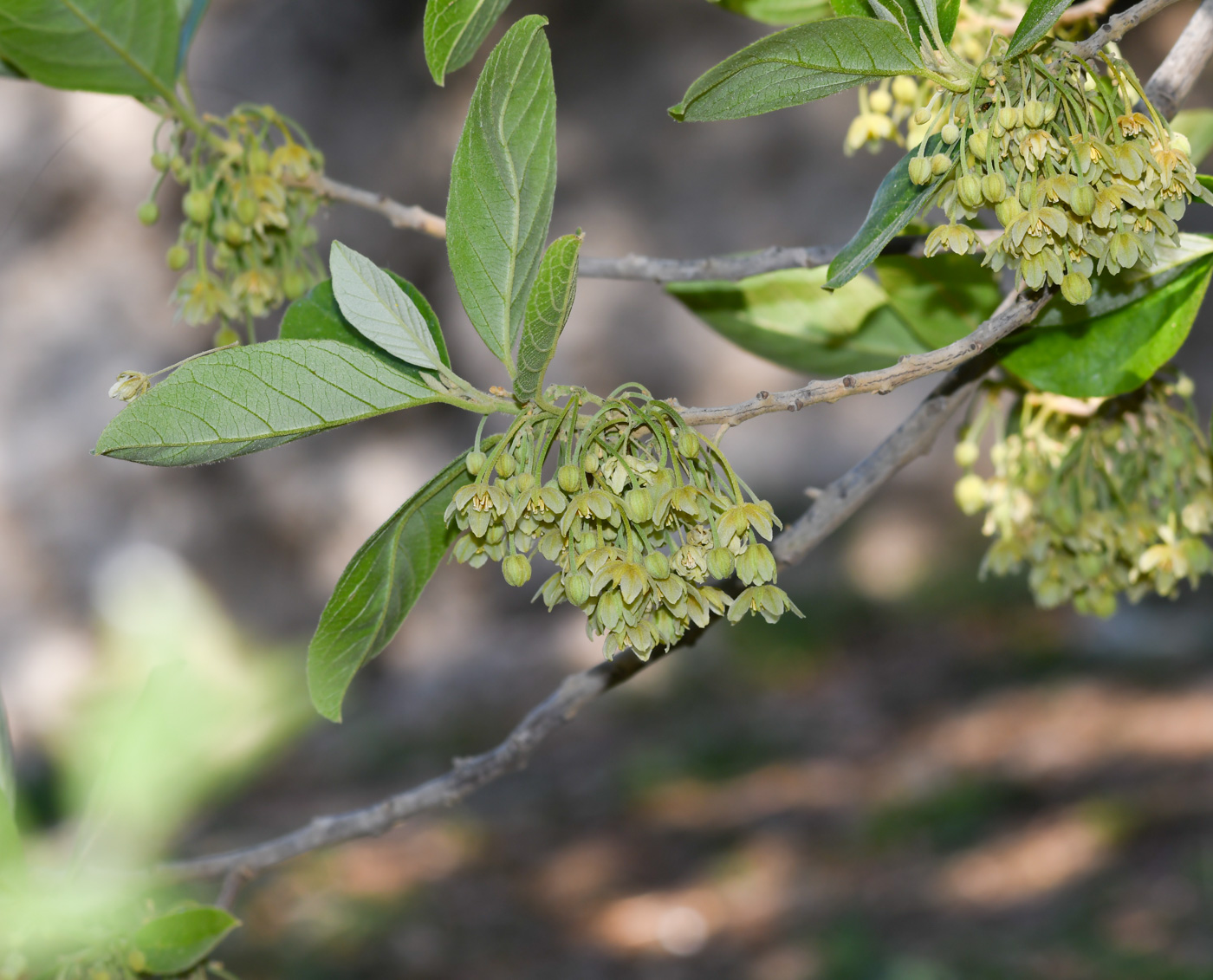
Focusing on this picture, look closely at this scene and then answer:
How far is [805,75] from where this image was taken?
67cm

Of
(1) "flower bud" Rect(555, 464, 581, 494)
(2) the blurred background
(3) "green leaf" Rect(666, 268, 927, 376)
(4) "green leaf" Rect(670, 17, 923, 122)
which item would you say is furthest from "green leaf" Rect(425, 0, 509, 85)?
(2) the blurred background

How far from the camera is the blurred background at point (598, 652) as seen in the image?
3787mm

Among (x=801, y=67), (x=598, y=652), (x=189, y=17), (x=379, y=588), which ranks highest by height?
(x=598, y=652)

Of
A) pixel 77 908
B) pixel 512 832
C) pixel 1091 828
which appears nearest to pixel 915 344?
pixel 77 908

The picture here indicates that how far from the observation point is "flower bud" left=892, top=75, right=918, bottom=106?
3.41 ft

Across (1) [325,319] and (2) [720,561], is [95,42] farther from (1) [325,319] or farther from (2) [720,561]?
(2) [720,561]

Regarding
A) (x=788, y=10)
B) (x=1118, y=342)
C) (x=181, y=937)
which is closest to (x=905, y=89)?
(x=788, y=10)

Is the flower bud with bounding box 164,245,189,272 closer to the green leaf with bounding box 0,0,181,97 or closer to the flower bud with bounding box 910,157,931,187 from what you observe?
the green leaf with bounding box 0,0,181,97

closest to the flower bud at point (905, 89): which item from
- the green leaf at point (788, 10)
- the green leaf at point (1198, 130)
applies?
the green leaf at point (788, 10)

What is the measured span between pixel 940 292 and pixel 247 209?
2.30 feet

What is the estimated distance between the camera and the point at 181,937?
3.13ft

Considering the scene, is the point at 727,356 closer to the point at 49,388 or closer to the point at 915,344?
the point at 49,388

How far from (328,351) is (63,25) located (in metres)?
0.48

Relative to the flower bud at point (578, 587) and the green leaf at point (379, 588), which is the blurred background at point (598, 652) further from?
the flower bud at point (578, 587)
